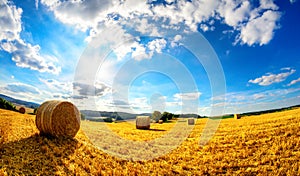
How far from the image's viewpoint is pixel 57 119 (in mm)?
9609

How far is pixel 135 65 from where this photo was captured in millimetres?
15000

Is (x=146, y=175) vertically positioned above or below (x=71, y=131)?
below

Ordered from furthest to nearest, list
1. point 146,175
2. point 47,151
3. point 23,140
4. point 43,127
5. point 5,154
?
1. point 43,127
2. point 23,140
3. point 47,151
4. point 5,154
5. point 146,175

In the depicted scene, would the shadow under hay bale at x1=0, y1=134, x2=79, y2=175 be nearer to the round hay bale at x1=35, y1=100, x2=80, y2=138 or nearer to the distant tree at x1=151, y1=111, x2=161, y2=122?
the round hay bale at x1=35, y1=100, x2=80, y2=138

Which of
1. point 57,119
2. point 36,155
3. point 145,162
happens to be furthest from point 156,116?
point 36,155

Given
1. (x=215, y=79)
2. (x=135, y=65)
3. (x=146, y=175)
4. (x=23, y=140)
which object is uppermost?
(x=135, y=65)

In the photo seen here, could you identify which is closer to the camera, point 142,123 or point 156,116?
point 142,123

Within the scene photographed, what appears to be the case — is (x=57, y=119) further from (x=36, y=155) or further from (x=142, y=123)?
(x=142, y=123)

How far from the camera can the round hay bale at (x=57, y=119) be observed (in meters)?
9.41

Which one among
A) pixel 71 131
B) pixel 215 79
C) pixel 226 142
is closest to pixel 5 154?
pixel 71 131

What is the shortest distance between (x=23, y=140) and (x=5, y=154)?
5.94 feet

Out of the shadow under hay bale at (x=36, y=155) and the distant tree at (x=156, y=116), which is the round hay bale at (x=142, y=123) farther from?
the distant tree at (x=156, y=116)

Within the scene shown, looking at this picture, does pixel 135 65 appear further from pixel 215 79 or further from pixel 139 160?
pixel 139 160

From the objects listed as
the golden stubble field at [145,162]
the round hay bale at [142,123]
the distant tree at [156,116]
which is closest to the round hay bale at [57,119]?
the golden stubble field at [145,162]
